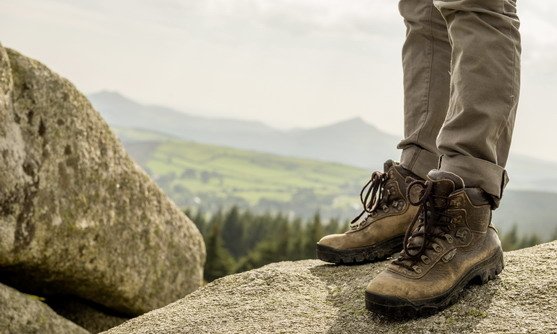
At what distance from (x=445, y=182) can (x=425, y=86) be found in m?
1.19

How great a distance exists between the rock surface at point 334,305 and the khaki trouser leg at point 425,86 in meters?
0.93

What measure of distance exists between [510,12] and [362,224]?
6.08ft

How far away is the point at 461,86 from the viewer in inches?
145

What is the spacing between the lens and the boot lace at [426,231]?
3.66 metres

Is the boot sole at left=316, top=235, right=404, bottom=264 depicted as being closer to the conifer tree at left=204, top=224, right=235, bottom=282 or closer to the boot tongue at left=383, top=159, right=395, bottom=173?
the boot tongue at left=383, top=159, right=395, bottom=173

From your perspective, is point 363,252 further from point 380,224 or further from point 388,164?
point 388,164

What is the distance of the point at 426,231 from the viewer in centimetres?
370

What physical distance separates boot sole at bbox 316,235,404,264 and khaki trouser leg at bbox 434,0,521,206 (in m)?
1.10

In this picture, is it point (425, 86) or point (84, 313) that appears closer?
point (425, 86)

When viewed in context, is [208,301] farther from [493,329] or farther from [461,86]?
[461,86]

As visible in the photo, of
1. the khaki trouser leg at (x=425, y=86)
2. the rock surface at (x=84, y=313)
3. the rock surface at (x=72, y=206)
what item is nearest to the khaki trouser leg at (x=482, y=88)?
the khaki trouser leg at (x=425, y=86)

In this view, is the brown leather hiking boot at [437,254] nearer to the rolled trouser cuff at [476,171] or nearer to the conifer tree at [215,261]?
the rolled trouser cuff at [476,171]

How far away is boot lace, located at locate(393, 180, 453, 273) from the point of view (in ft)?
12.0

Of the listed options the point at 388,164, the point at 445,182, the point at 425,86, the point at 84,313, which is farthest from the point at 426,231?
the point at 84,313
